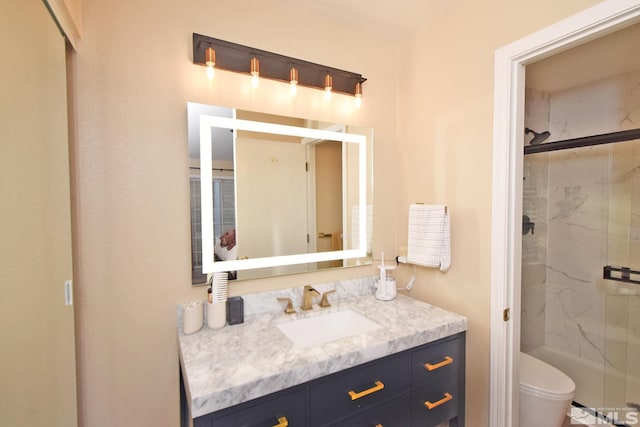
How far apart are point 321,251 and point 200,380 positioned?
0.93m

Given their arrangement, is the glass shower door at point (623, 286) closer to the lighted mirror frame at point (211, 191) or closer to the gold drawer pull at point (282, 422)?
the lighted mirror frame at point (211, 191)

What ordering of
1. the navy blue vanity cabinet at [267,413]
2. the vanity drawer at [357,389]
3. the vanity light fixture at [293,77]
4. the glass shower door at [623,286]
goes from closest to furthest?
the navy blue vanity cabinet at [267,413]
the vanity drawer at [357,389]
the vanity light fixture at [293,77]
the glass shower door at [623,286]

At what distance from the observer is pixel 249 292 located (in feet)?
4.84

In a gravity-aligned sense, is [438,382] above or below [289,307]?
below

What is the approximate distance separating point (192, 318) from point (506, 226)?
5.02ft

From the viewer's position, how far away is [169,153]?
129 centimetres

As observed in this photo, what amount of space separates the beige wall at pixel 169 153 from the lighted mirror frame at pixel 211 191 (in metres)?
0.09


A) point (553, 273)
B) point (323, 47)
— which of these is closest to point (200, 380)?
point (323, 47)

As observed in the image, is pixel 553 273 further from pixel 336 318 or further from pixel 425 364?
pixel 336 318

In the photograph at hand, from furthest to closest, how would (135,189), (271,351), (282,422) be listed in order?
(135,189)
(271,351)
(282,422)

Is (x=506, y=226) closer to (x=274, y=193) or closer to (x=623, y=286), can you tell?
(x=274, y=193)

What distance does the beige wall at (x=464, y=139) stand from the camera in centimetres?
141

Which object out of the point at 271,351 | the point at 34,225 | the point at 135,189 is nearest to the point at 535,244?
the point at 271,351

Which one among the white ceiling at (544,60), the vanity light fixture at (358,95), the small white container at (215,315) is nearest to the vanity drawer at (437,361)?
the small white container at (215,315)
